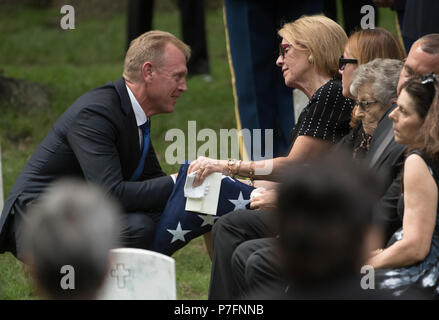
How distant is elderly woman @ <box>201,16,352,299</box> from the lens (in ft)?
11.6

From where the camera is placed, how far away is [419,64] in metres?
3.35

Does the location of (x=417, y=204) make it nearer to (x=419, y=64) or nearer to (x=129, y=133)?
(x=419, y=64)

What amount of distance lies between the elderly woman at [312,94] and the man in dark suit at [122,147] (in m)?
0.29

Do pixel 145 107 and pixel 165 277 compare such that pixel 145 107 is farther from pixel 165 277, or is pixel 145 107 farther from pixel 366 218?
pixel 366 218

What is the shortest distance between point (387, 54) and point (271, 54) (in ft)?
6.61

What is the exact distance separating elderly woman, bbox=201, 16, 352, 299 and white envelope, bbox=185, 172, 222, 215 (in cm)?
5

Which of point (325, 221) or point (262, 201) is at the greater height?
point (325, 221)

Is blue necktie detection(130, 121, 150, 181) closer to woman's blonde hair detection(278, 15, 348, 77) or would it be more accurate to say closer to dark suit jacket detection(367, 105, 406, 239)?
woman's blonde hair detection(278, 15, 348, 77)

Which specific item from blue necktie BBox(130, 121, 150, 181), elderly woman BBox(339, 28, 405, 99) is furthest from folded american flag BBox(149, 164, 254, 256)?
elderly woman BBox(339, 28, 405, 99)

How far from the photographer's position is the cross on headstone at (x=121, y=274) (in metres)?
2.45

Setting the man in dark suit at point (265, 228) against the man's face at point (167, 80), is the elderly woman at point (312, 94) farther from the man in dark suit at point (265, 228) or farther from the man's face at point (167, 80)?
the man's face at point (167, 80)

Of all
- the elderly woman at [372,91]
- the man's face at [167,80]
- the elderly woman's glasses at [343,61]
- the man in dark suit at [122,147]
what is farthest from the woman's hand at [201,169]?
the elderly woman's glasses at [343,61]

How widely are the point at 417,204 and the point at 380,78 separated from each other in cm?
85
